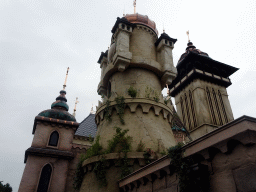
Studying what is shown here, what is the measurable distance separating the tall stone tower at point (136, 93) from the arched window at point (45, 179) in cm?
628

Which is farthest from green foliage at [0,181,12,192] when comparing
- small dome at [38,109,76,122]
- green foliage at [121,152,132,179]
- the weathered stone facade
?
green foliage at [121,152,132,179]

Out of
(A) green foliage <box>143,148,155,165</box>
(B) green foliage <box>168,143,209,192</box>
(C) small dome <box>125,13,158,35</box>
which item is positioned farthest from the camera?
(C) small dome <box>125,13,158,35</box>

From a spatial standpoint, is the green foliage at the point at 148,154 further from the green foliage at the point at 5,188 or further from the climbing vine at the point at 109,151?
the green foliage at the point at 5,188

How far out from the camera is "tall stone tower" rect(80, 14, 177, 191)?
877 cm

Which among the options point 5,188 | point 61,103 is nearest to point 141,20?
point 61,103

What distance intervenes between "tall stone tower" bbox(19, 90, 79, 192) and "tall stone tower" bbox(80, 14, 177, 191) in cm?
543

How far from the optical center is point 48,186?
1377cm

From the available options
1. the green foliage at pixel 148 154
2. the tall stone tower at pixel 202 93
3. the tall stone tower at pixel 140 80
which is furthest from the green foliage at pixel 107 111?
the tall stone tower at pixel 202 93

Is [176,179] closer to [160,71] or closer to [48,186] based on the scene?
[160,71]

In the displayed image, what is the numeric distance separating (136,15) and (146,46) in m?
2.53

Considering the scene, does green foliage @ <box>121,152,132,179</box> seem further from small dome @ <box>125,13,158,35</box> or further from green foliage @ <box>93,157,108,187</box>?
small dome @ <box>125,13,158,35</box>

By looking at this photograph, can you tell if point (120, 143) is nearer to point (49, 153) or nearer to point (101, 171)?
point (101, 171)

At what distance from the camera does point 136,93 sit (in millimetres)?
9828

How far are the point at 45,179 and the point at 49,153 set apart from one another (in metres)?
1.63
